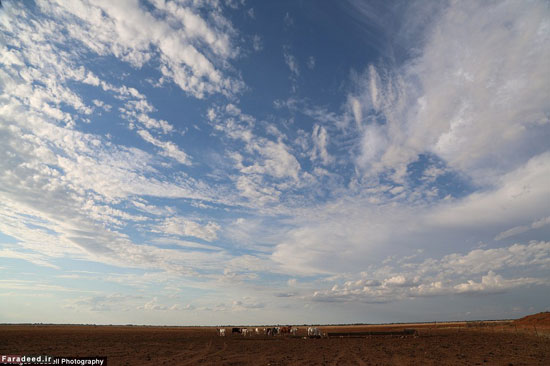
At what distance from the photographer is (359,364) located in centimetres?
2344

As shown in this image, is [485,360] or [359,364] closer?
[359,364]

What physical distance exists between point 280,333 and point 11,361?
57609 mm

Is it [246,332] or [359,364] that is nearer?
[359,364]

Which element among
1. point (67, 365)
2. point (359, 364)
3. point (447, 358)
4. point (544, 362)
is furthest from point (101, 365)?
point (544, 362)

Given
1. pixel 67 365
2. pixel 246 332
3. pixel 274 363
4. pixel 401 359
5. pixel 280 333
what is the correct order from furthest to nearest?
pixel 280 333 < pixel 246 332 < pixel 401 359 < pixel 274 363 < pixel 67 365

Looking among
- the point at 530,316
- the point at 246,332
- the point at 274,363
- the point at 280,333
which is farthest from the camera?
the point at 530,316

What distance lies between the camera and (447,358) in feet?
86.5

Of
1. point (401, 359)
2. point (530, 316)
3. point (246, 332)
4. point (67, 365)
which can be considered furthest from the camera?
point (530, 316)

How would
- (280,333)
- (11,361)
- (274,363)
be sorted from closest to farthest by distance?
(11,361) → (274,363) → (280,333)

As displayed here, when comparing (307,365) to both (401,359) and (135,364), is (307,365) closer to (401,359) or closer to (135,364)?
(401,359)

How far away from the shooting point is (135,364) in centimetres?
2378

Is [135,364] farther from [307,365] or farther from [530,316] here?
[530,316]

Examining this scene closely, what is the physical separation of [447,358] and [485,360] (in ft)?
8.96

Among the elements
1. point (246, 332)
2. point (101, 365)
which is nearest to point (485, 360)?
point (101, 365)
